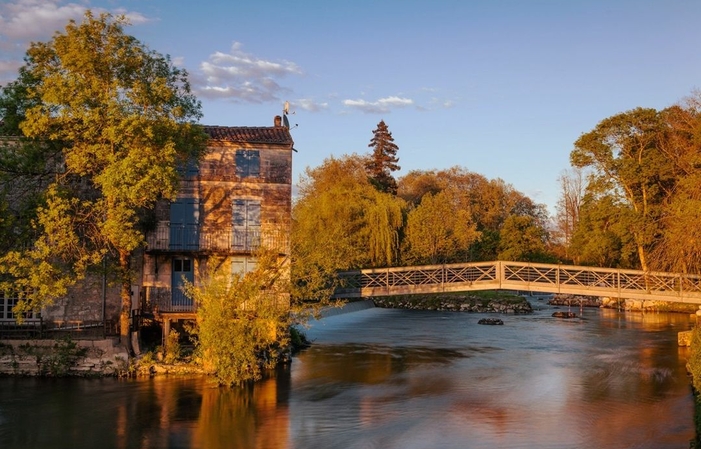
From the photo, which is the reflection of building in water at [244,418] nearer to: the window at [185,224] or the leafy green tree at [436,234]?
the window at [185,224]

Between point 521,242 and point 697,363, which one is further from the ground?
point 521,242

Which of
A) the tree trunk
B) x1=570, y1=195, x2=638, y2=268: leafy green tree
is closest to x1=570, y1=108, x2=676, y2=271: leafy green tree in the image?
x1=570, y1=195, x2=638, y2=268: leafy green tree

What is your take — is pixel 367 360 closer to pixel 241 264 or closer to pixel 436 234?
pixel 241 264

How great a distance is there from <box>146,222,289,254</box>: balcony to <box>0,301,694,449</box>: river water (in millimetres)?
5448

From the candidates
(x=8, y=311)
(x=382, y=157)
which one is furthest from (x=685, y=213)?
(x=382, y=157)

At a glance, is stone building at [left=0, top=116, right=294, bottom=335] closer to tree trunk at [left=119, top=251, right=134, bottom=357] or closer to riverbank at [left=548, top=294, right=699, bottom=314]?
tree trunk at [left=119, top=251, right=134, bottom=357]

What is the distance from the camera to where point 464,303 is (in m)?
57.9

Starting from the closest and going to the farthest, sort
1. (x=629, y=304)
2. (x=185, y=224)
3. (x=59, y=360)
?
(x=59, y=360), (x=185, y=224), (x=629, y=304)

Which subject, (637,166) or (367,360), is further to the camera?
(637,166)

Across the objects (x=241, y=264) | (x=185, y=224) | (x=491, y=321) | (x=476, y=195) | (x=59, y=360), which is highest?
(x=476, y=195)

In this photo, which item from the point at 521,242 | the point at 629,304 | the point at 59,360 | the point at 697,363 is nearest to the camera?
the point at 697,363

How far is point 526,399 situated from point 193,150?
15.7 m

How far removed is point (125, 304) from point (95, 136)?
6597 mm

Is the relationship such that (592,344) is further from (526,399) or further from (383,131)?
(383,131)
